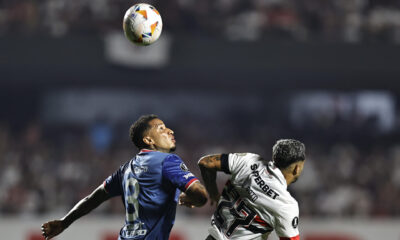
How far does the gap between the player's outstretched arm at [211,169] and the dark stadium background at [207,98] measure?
4680 millimetres

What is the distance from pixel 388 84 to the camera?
16.9 meters

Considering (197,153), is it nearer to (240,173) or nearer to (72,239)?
(72,239)

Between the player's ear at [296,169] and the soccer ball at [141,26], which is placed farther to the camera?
the soccer ball at [141,26]

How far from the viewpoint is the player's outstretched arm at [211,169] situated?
496 centimetres

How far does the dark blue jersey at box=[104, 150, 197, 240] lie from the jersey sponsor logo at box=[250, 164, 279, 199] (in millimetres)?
534

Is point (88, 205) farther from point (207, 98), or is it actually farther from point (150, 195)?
point (207, 98)

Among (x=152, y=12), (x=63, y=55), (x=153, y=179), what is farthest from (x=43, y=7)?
(x=153, y=179)

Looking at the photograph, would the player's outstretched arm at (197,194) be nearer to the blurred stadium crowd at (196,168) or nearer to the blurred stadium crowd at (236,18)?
the blurred stadium crowd at (196,168)

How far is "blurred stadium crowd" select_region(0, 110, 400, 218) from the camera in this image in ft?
36.7

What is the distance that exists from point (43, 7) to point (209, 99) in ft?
16.5

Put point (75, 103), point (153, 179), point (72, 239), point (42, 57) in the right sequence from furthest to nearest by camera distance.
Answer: point (75, 103)
point (42, 57)
point (72, 239)
point (153, 179)

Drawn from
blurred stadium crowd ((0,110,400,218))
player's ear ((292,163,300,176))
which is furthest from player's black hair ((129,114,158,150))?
blurred stadium crowd ((0,110,400,218))

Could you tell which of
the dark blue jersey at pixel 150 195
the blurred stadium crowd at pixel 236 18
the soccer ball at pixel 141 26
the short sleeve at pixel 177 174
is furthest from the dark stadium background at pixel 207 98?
the short sleeve at pixel 177 174

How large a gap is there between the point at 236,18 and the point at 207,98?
325cm
